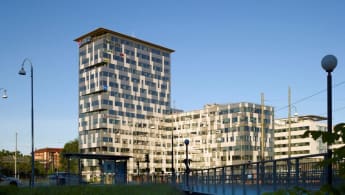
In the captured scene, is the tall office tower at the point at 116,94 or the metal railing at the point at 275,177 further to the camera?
the tall office tower at the point at 116,94

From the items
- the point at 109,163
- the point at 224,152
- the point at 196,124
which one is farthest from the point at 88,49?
the point at 109,163

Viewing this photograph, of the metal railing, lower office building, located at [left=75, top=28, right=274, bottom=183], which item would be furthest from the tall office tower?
the metal railing

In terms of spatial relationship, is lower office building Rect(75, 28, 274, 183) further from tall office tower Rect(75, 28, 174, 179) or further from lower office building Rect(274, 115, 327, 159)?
lower office building Rect(274, 115, 327, 159)

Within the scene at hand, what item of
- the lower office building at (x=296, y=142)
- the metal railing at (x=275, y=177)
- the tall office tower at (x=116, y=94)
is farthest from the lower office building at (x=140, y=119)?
the metal railing at (x=275, y=177)

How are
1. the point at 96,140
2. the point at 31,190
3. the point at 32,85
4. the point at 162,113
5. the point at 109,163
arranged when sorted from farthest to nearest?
the point at 162,113 → the point at 96,140 → the point at 109,163 → the point at 32,85 → the point at 31,190

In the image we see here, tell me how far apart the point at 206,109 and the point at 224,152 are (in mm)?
13840

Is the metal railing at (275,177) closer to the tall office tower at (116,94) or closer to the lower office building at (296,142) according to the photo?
the tall office tower at (116,94)

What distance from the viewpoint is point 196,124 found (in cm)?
13838

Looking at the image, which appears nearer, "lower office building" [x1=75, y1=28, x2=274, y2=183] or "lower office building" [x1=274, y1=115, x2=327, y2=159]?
"lower office building" [x1=75, y1=28, x2=274, y2=183]

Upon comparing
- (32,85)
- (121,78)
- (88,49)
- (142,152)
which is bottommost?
(142,152)

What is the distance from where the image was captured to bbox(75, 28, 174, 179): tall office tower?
432 ft

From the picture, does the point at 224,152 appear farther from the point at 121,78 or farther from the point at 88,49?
the point at 88,49

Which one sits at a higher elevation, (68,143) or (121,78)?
(121,78)

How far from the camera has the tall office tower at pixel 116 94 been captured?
13162 cm
